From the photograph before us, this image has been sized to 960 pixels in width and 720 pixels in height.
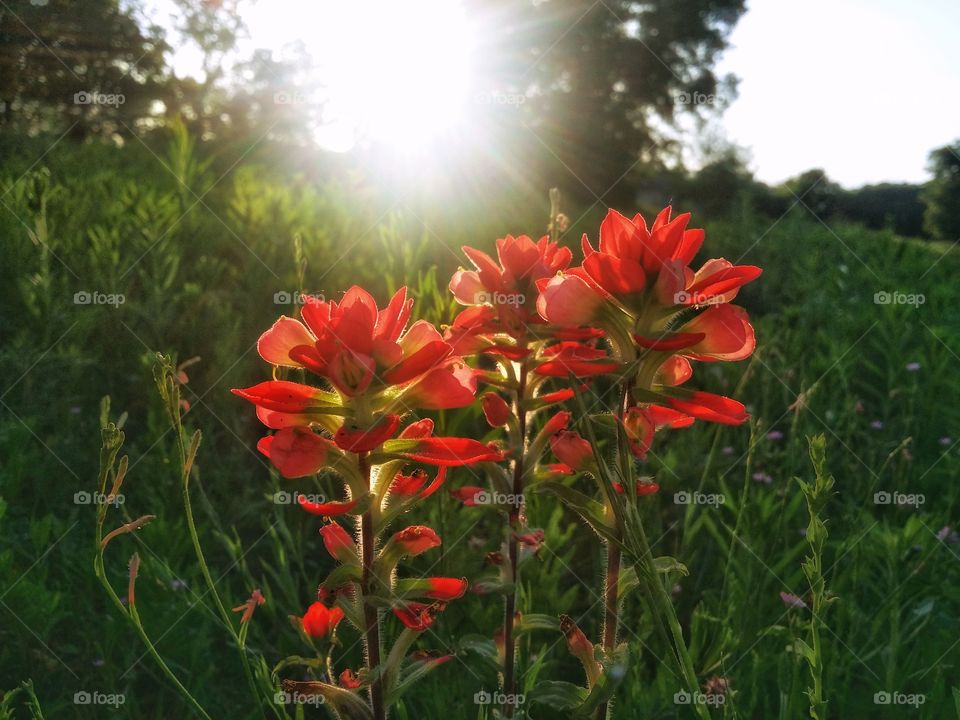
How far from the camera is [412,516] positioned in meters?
2.20

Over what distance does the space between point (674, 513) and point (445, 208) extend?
10.8 feet

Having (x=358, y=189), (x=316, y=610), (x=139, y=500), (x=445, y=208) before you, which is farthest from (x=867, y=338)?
(x=358, y=189)

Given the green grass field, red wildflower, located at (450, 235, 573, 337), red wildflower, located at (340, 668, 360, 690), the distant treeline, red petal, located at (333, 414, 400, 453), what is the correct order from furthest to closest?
the distant treeline → the green grass field → red wildflower, located at (450, 235, 573, 337) → red wildflower, located at (340, 668, 360, 690) → red petal, located at (333, 414, 400, 453)

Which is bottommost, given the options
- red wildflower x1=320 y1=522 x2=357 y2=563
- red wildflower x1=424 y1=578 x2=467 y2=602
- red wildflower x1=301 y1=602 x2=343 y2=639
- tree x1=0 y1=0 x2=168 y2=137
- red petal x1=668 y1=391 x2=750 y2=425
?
red wildflower x1=301 y1=602 x2=343 y2=639

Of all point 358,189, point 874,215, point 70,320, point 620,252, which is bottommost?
point 620,252

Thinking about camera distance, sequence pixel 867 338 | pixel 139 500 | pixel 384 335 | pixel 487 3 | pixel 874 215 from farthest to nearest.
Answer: pixel 874 215, pixel 487 3, pixel 867 338, pixel 139 500, pixel 384 335

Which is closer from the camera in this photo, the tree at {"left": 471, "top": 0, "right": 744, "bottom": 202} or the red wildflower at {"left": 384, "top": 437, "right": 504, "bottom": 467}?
the red wildflower at {"left": 384, "top": 437, "right": 504, "bottom": 467}

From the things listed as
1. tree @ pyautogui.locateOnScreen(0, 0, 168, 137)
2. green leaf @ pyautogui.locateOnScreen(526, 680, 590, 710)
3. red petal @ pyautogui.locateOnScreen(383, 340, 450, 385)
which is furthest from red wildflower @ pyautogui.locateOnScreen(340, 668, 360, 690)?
tree @ pyautogui.locateOnScreen(0, 0, 168, 137)

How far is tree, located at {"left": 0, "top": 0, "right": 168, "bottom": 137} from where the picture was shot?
20.2 ft

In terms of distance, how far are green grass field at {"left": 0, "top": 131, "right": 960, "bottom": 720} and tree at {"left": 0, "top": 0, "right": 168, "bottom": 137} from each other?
1.45 metres

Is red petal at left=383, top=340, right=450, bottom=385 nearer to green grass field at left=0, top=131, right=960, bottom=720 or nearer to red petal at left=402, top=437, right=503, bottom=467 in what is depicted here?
red petal at left=402, top=437, right=503, bottom=467

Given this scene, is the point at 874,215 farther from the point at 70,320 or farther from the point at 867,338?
the point at 70,320

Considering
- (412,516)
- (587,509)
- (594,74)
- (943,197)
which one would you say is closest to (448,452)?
(587,509)

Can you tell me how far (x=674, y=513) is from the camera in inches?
113
